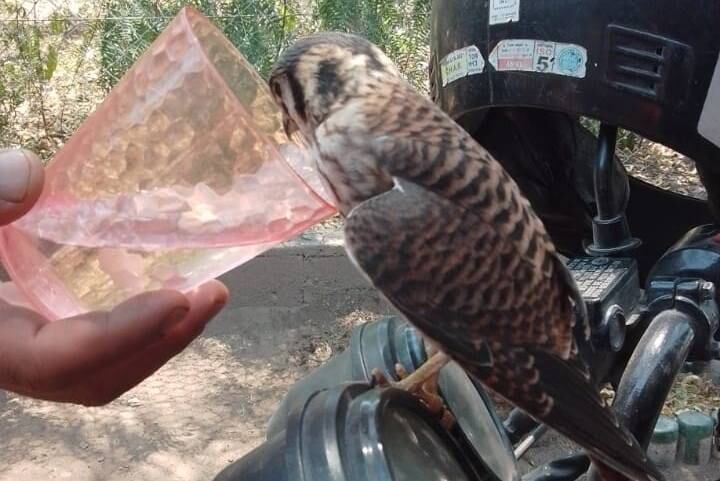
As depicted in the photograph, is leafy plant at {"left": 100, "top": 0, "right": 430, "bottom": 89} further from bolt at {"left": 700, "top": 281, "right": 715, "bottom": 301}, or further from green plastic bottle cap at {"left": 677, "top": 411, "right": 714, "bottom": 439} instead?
bolt at {"left": 700, "top": 281, "right": 715, "bottom": 301}

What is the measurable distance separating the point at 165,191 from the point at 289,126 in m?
0.57

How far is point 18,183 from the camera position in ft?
5.31

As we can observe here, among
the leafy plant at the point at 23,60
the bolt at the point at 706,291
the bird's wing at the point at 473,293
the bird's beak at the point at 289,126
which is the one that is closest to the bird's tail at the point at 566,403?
the bird's wing at the point at 473,293

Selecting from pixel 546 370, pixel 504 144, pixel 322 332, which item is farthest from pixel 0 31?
pixel 546 370

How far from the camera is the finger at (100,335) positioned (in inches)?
64.0

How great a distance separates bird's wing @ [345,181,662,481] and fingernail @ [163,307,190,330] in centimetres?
39

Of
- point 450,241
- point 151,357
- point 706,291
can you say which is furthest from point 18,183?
Answer: point 706,291

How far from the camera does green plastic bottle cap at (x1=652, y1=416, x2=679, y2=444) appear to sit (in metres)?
3.35

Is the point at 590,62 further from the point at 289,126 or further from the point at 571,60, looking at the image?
the point at 289,126

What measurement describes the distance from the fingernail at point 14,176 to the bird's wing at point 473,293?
0.65 metres

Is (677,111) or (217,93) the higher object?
(217,93)

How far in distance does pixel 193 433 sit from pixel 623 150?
305 cm

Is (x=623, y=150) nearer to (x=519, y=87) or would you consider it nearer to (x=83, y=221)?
(x=519, y=87)

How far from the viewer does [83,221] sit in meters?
1.63
